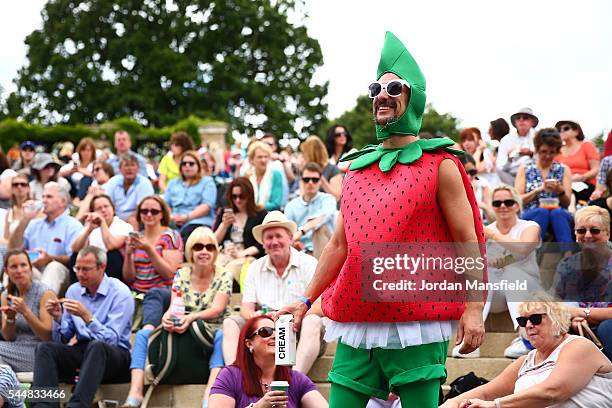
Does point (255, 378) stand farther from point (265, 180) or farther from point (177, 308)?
point (265, 180)

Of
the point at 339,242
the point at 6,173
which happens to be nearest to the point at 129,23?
the point at 6,173

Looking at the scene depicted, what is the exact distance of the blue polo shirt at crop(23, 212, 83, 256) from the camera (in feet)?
32.6

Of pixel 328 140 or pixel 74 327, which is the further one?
pixel 328 140

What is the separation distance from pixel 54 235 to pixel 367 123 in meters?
39.3

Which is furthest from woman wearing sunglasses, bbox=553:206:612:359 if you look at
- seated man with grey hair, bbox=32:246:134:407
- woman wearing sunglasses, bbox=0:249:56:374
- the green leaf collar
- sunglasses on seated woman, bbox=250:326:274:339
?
woman wearing sunglasses, bbox=0:249:56:374

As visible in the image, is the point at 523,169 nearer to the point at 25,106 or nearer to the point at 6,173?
the point at 6,173

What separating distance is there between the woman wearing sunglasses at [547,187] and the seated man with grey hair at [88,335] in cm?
379

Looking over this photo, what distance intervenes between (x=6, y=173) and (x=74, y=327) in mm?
4563

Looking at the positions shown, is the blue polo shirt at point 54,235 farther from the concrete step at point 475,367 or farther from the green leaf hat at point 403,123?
the green leaf hat at point 403,123

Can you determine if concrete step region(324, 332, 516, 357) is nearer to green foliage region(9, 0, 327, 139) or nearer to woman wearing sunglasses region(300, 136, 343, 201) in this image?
woman wearing sunglasses region(300, 136, 343, 201)

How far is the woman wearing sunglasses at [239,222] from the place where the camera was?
31.7ft

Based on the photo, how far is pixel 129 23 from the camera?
134 feet

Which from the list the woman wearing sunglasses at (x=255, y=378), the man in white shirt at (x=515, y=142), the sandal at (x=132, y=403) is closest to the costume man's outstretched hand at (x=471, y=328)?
the woman wearing sunglasses at (x=255, y=378)

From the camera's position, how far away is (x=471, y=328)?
4.02 m
